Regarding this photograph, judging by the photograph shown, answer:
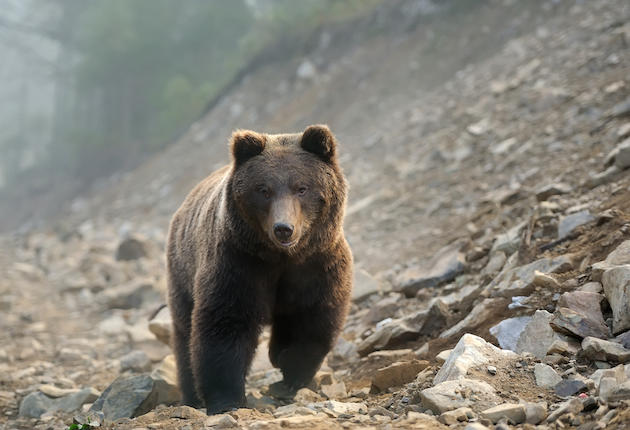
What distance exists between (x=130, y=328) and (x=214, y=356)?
3.71 metres

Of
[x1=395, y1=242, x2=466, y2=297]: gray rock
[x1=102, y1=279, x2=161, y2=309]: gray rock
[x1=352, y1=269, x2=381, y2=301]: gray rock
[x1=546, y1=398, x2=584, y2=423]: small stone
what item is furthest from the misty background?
[x1=546, y1=398, x2=584, y2=423]: small stone

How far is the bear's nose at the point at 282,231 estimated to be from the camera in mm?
3641

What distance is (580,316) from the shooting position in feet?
12.0

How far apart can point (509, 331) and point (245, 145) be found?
2008mm

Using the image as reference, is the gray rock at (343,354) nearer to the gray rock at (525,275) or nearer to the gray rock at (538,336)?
the gray rock at (525,275)

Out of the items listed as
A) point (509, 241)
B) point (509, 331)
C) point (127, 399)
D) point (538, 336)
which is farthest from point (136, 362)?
point (538, 336)

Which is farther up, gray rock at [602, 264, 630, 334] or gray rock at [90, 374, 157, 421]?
gray rock at [602, 264, 630, 334]

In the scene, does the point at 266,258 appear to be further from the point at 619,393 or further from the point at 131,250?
the point at 131,250

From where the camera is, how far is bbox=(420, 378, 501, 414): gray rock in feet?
10.2

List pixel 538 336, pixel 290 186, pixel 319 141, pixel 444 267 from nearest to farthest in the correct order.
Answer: pixel 538 336 → pixel 290 186 → pixel 319 141 → pixel 444 267

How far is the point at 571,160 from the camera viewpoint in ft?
23.6

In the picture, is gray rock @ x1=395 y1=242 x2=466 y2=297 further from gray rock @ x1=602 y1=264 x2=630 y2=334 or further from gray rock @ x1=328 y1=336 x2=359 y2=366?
gray rock @ x1=602 y1=264 x2=630 y2=334

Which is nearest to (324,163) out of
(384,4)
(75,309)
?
(75,309)

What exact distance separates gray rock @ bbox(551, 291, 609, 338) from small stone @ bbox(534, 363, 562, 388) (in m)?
0.34
